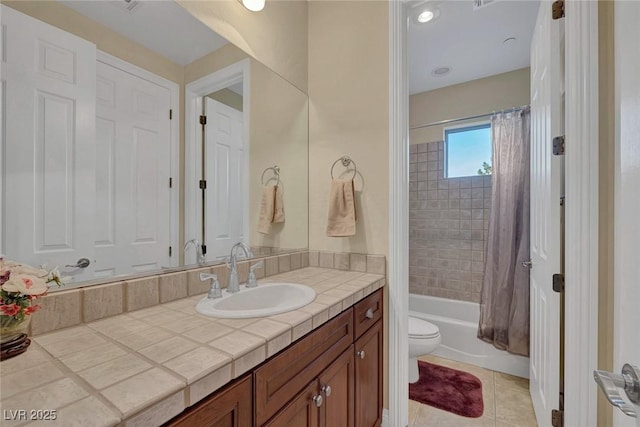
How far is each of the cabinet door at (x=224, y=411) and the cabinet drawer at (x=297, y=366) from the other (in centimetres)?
3

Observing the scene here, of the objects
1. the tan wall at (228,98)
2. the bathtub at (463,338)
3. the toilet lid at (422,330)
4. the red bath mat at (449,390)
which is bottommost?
the red bath mat at (449,390)

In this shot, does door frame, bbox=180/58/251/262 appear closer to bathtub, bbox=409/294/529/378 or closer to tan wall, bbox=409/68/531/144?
bathtub, bbox=409/294/529/378

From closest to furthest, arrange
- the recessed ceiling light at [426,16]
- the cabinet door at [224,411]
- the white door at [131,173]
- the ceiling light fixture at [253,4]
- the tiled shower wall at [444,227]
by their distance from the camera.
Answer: the cabinet door at [224,411] < the white door at [131,173] < the ceiling light fixture at [253,4] < the recessed ceiling light at [426,16] < the tiled shower wall at [444,227]

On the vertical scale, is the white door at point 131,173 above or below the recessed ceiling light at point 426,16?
below

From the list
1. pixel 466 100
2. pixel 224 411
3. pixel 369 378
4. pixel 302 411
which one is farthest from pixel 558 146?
pixel 466 100

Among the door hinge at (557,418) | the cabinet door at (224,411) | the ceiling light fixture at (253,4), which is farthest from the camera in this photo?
the ceiling light fixture at (253,4)

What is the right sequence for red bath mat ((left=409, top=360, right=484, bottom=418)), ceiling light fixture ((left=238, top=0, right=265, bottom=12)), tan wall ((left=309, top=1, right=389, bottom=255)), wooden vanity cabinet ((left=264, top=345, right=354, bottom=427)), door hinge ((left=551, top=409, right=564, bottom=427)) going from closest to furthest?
1. wooden vanity cabinet ((left=264, top=345, right=354, bottom=427))
2. door hinge ((left=551, top=409, right=564, bottom=427))
3. ceiling light fixture ((left=238, top=0, right=265, bottom=12))
4. tan wall ((left=309, top=1, right=389, bottom=255))
5. red bath mat ((left=409, top=360, right=484, bottom=418))

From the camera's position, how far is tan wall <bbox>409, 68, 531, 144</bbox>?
2.60 metres

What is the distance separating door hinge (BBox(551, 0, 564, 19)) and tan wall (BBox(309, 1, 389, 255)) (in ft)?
2.44

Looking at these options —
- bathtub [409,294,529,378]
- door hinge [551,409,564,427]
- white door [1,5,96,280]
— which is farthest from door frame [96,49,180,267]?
bathtub [409,294,529,378]

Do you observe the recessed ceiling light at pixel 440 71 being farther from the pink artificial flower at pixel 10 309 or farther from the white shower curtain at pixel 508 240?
the pink artificial flower at pixel 10 309

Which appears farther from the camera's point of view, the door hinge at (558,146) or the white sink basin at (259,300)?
the door hinge at (558,146)

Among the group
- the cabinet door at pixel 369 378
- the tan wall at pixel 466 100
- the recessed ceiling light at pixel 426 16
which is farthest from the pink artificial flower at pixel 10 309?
the tan wall at pixel 466 100

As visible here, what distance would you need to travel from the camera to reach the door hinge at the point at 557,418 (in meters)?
1.18
